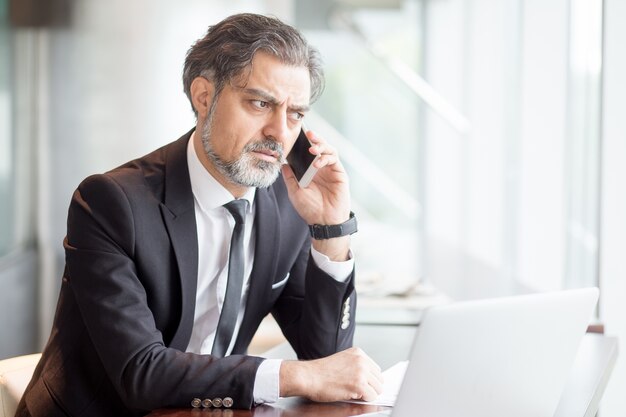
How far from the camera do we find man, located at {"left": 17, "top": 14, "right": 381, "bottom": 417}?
1.92 metres

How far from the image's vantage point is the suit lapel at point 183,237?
2176 mm

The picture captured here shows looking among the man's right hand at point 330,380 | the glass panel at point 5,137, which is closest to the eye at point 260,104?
the man's right hand at point 330,380

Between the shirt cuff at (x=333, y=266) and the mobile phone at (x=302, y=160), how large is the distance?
184 millimetres

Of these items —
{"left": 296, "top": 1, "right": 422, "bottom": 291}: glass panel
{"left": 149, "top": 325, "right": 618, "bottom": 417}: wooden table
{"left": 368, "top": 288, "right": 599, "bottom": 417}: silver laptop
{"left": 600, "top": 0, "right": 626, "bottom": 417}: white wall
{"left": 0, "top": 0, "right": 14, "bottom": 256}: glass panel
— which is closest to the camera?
{"left": 368, "top": 288, "right": 599, "bottom": 417}: silver laptop

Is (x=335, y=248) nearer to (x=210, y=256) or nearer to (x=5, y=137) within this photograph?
(x=210, y=256)

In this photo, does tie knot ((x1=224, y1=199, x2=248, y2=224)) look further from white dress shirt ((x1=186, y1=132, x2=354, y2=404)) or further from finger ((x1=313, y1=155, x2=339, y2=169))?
finger ((x1=313, y1=155, x2=339, y2=169))

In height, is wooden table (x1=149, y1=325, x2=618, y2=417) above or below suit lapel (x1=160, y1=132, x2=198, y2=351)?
below

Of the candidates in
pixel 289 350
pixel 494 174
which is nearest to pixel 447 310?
pixel 289 350

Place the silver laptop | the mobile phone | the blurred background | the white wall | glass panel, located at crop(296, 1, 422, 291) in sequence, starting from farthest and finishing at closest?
glass panel, located at crop(296, 1, 422, 291)
the blurred background
the white wall
the mobile phone
the silver laptop

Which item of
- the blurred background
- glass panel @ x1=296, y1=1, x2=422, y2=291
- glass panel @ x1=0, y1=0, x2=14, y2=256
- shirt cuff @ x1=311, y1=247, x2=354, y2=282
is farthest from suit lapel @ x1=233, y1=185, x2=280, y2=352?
glass panel @ x1=296, y1=1, x2=422, y2=291

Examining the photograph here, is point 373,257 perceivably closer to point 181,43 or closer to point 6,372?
point 181,43

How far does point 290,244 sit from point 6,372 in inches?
28.9

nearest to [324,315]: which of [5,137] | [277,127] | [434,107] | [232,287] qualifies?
[232,287]

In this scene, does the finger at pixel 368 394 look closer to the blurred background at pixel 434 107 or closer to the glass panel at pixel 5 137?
the blurred background at pixel 434 107
